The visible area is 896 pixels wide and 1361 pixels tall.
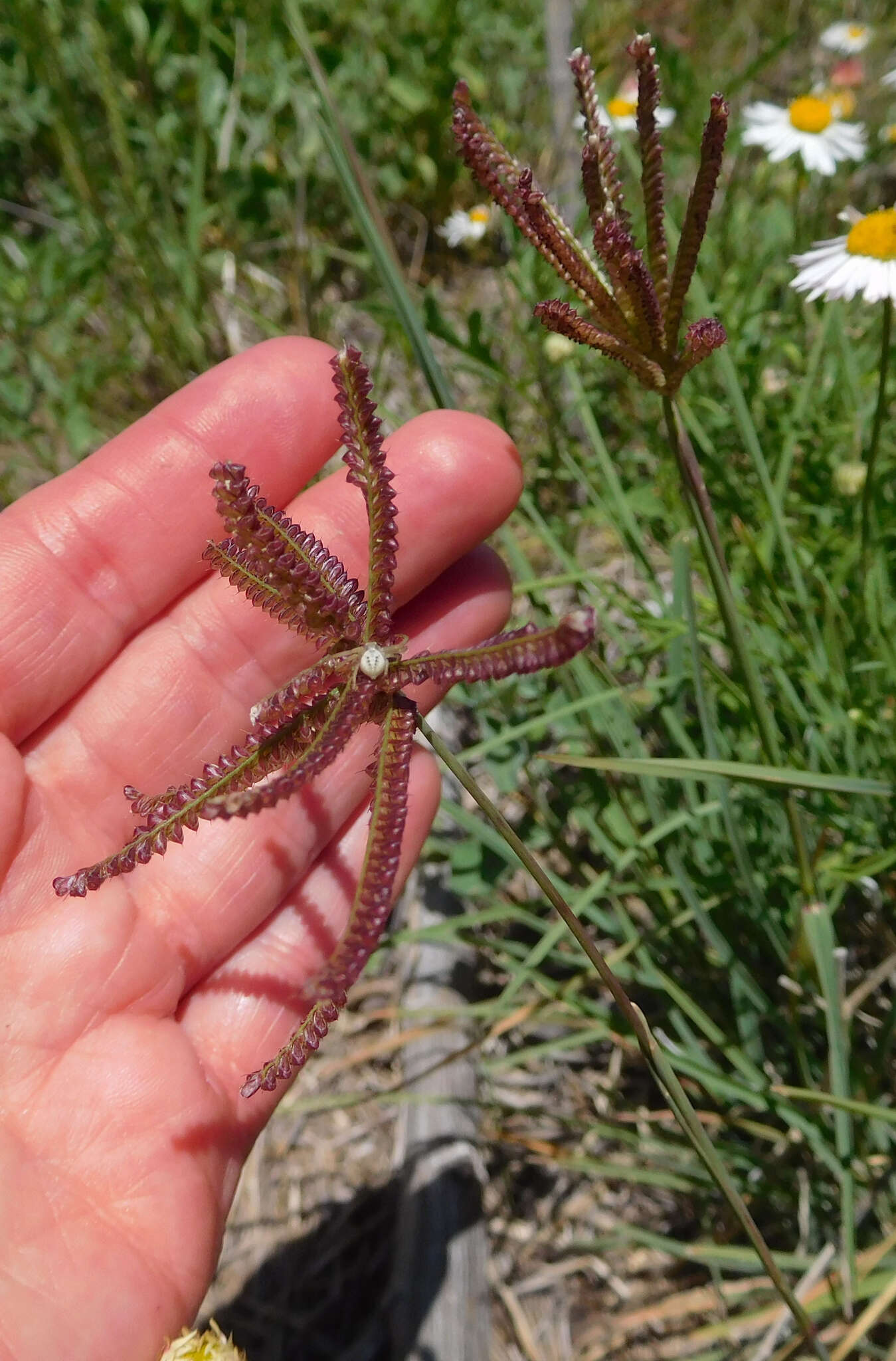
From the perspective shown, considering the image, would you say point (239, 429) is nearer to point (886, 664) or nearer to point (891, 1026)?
point (886, 664)

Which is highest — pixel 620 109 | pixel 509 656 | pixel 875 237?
pixel 620 109

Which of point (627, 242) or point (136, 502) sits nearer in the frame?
point (627, 242)

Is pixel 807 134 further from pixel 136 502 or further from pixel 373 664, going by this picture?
pixel 373 664

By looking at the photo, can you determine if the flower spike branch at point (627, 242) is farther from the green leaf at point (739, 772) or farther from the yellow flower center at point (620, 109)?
the yellow flower center at point (620, 109)

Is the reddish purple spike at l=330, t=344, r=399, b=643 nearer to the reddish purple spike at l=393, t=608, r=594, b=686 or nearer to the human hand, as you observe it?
the reddish purple spike at l=393, t=608, r=594, b=686

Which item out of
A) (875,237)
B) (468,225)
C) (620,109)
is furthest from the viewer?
(468,225)

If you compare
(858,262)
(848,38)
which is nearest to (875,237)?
(858,262)
